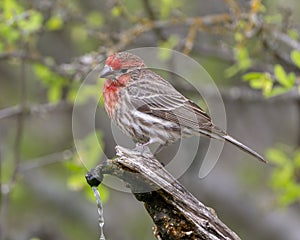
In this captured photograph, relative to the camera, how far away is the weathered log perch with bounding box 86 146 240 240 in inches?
233

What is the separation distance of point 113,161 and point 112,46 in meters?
2.71

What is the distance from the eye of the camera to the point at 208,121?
7188 mm

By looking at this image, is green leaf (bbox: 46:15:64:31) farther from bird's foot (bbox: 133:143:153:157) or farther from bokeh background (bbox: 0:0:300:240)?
bird's foot (bbox: 133:143:153:157)

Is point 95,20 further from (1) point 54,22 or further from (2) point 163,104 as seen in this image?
(2) point 163,104

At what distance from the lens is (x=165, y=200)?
598 centimetres

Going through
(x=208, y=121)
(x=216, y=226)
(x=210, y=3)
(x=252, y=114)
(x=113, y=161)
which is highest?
(x=210, y=3)

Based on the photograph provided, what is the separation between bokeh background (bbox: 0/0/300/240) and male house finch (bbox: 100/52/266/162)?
704 millimetres

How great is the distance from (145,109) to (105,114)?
14.2 feet

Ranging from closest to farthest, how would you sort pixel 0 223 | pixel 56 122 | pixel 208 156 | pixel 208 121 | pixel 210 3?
pixel 208 121, pixel 0 223, pixel 208 156, pixel 210 3, pixel 56 122

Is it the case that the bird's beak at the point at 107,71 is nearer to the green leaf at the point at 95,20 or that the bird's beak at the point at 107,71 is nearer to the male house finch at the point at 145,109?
the male house finch at the point at 145,109

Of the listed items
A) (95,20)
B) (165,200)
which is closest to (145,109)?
(165,200)

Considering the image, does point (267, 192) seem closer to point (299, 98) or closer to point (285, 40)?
point (299, 98)

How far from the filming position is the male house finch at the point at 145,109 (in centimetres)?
699

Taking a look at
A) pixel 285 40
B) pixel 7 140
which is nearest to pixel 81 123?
pixel 7 140
